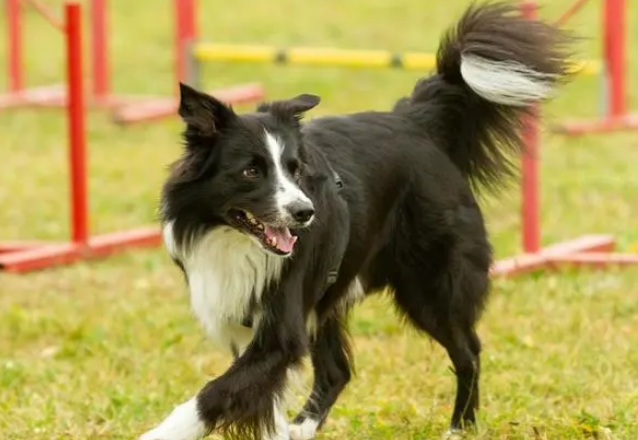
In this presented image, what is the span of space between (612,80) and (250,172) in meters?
8.69

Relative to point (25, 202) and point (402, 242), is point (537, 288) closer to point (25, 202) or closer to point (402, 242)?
point (402, 242)

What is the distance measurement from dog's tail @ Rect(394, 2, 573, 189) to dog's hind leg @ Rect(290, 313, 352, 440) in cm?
85

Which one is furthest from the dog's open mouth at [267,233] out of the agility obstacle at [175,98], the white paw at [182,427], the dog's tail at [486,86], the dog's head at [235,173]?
the agility obstacle at [175,98]

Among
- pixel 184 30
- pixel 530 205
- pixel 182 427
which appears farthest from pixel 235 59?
pixel 182 427

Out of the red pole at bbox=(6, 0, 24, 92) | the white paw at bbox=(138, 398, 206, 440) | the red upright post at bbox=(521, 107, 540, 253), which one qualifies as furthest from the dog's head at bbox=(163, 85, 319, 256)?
the red pole at bbox=(6, 0, 24, 92)

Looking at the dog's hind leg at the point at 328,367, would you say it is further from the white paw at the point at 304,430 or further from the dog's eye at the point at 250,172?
the dog's eye at the point at 250,172

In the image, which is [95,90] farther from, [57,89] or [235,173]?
[235,173]

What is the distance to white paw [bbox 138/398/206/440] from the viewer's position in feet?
16.3

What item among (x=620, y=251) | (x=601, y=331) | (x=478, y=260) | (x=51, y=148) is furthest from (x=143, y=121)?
(x=478, y=260)

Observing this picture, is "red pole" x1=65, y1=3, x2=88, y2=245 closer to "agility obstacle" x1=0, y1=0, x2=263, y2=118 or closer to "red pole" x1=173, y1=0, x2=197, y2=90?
"red pole" x1=173, y1=0, x2=197, y2=90

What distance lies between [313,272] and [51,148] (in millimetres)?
8228

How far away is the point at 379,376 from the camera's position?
6.69 metres

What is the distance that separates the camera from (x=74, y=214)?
9.12 metres

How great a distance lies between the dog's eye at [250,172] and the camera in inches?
200
